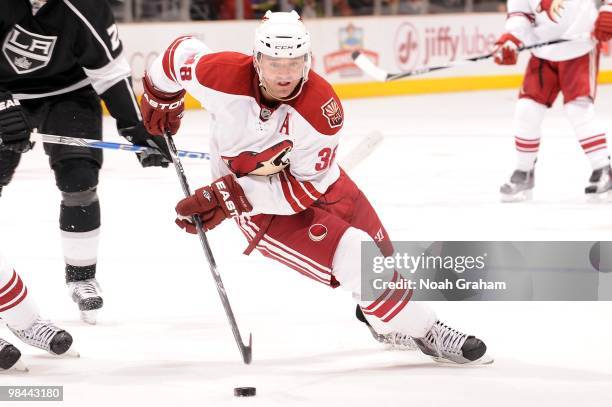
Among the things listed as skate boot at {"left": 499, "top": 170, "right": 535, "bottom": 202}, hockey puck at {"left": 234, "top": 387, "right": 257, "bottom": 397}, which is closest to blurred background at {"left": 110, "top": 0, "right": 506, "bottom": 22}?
skate boot at {"left": 499, "top": 170, "right": 535, "bottom": 202}

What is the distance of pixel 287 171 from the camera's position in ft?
8.95

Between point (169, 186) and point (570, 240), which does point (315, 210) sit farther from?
point (169, 186)

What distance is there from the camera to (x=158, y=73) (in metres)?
2.99

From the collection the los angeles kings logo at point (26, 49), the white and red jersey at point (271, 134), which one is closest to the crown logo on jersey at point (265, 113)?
the white and red jersey at point (271, 134)

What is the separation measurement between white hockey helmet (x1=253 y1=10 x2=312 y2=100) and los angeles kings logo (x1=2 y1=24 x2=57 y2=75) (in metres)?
0.78

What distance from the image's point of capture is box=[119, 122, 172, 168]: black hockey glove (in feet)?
10.5

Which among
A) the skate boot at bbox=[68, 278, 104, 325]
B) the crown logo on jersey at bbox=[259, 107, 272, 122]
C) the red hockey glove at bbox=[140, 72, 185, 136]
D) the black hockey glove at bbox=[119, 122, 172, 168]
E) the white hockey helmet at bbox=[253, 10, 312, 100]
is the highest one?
the white hockey helmet at bbox=[253, 10, 312, 100]

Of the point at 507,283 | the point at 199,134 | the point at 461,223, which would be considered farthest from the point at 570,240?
the point at 199,134

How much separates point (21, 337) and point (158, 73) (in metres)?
0.70

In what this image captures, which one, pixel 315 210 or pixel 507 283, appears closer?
pixel 315 210

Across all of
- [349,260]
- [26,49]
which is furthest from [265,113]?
[26,49]

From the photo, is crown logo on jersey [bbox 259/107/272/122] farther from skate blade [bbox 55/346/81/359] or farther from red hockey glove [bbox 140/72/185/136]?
skate blade [bbox 55/346/81/359]

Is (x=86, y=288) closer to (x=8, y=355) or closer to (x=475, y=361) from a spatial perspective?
(x=8, y=355)

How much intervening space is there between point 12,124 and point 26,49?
9.2 inches
